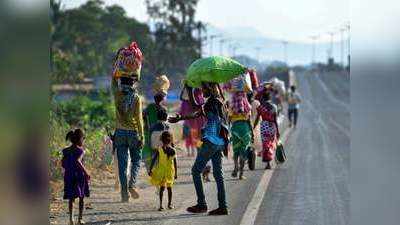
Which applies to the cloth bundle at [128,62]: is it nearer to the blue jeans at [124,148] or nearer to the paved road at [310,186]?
the blue jeans at [124,148]

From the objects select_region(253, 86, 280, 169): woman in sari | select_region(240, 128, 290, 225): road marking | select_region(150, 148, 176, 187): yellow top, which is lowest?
select_region(240, 128, 290, 225): road marking

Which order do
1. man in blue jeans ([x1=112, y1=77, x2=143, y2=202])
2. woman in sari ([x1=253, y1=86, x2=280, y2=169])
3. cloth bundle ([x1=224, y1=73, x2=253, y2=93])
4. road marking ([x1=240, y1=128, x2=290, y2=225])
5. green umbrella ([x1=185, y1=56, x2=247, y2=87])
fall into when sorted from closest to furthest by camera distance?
green umbrella ([x1=185, y1=56, x2=247, y2=87]) → road marking ([x1=240, y1=128, x2=290, y2=225]) → man in blue jeans ([x1=112, y1=77, x2=143, y2=202]) → cloth bundle ([x1=224, y1=73, x2=253, y2=93]) → woman in sari ([x1=253, y1=86, x2=280, y2=169])

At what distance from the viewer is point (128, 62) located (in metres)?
7.72

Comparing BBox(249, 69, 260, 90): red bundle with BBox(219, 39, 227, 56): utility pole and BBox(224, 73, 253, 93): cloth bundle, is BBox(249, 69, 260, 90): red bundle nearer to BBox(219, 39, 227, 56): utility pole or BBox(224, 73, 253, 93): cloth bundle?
BBox(224, 73, 253, 93): cloth bundle

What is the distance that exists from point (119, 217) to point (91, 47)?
3715 cm

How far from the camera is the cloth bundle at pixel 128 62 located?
25.1ft

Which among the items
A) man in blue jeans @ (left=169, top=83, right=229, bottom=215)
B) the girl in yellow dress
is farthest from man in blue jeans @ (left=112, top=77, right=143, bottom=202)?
man in blue jeans @ (left=169, top=83, right=229, bottom=215)

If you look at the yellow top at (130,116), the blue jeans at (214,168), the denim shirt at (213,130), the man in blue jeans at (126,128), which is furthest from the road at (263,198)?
the yellow top at (130,116)

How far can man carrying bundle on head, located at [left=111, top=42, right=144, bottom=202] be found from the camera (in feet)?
25.4

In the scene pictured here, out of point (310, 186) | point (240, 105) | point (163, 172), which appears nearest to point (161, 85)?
point (163, 172)

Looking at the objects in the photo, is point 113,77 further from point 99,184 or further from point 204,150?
point 99,184
